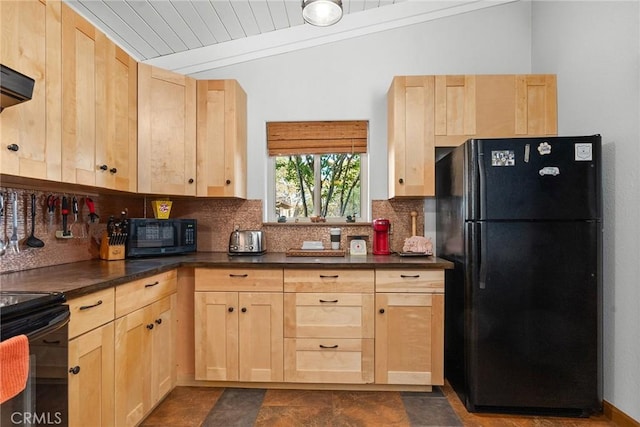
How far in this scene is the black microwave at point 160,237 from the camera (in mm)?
2357

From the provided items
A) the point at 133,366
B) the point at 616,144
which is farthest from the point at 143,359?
the point at 616,144

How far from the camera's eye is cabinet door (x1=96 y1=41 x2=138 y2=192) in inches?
78.8

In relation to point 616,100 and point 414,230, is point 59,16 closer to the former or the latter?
point 414,230

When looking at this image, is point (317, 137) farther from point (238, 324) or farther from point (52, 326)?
point (52, 326)

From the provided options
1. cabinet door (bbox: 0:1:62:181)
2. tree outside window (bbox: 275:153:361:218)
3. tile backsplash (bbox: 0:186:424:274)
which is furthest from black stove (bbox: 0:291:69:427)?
tree outside window (bbox: 275:153:361:218)

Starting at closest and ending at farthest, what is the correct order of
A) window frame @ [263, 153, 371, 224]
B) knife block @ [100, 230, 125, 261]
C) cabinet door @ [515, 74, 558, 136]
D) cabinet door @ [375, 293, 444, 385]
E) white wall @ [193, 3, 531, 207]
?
cabinet door @ [375, 293, 444, 385]
knife block @ [100, 230, 125, 261]
cabinet door @ [515, 74, 558, 136]
white wall @ [193, 3, 531, 207]
window frame @ [263, 153, 371, 224]

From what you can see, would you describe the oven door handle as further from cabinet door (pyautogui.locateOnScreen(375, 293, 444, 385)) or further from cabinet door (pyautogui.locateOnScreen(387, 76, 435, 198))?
cabinet door (pyautogui.locateOnScreen(387, 76, 435, 198))

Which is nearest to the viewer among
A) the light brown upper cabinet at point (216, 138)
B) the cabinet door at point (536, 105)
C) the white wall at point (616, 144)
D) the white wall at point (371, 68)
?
the white wall at point (616, 144)

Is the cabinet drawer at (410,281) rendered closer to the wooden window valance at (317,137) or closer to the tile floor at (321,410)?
the tile floor at (321,410)

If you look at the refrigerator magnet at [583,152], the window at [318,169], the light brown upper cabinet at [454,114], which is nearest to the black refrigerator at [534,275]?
the refrigerator magnet at [583,152]

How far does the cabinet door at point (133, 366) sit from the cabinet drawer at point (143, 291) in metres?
0.04

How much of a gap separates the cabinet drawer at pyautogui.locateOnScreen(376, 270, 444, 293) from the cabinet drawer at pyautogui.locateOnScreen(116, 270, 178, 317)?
1375 millimetres

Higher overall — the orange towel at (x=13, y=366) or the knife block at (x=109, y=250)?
the knife block at (x=109, y=250)

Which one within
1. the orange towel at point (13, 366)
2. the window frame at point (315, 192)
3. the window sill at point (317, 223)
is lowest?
the orange towel at point (13, 366)
